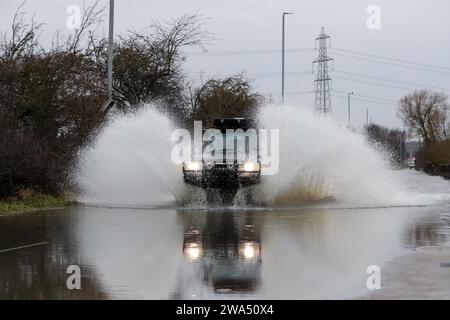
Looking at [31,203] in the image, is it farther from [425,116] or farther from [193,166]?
[425,116]

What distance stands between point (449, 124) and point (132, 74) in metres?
89.5

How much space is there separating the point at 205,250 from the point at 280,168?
1115cm

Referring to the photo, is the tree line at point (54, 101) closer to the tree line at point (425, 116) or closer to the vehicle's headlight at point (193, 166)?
the vehicle's headlight at point (193, 166)

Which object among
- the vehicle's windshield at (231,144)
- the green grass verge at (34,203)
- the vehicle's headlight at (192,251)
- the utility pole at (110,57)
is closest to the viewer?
the vehicle's headlight at (192,251)

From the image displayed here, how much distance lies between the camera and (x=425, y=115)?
4705 inches

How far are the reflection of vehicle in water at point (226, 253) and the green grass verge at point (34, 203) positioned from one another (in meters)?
6.18

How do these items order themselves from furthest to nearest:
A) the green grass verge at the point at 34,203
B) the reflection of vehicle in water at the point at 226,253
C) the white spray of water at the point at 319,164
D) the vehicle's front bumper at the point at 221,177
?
1. the white spray of water at the point at 319,164
2. the vehicle's front bumper at the point at 221,177
3. the green grass verge at the point at 34,203
4. the reflection of vehicle in water at the point at 226,253

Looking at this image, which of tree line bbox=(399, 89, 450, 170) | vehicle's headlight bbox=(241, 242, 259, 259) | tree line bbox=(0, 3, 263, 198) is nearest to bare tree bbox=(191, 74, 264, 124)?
tree line bbox=(0, 3, 263, 198)

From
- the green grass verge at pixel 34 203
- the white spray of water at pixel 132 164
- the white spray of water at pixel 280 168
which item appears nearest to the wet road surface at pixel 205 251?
the green grass verge at pixel 34 203

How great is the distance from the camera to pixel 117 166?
2434 centimetres

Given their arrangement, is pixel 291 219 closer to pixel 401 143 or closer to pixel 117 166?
pixel 117 166

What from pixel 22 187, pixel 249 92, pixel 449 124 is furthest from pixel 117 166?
pixel 449 124

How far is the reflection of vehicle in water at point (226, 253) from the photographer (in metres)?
9.51
